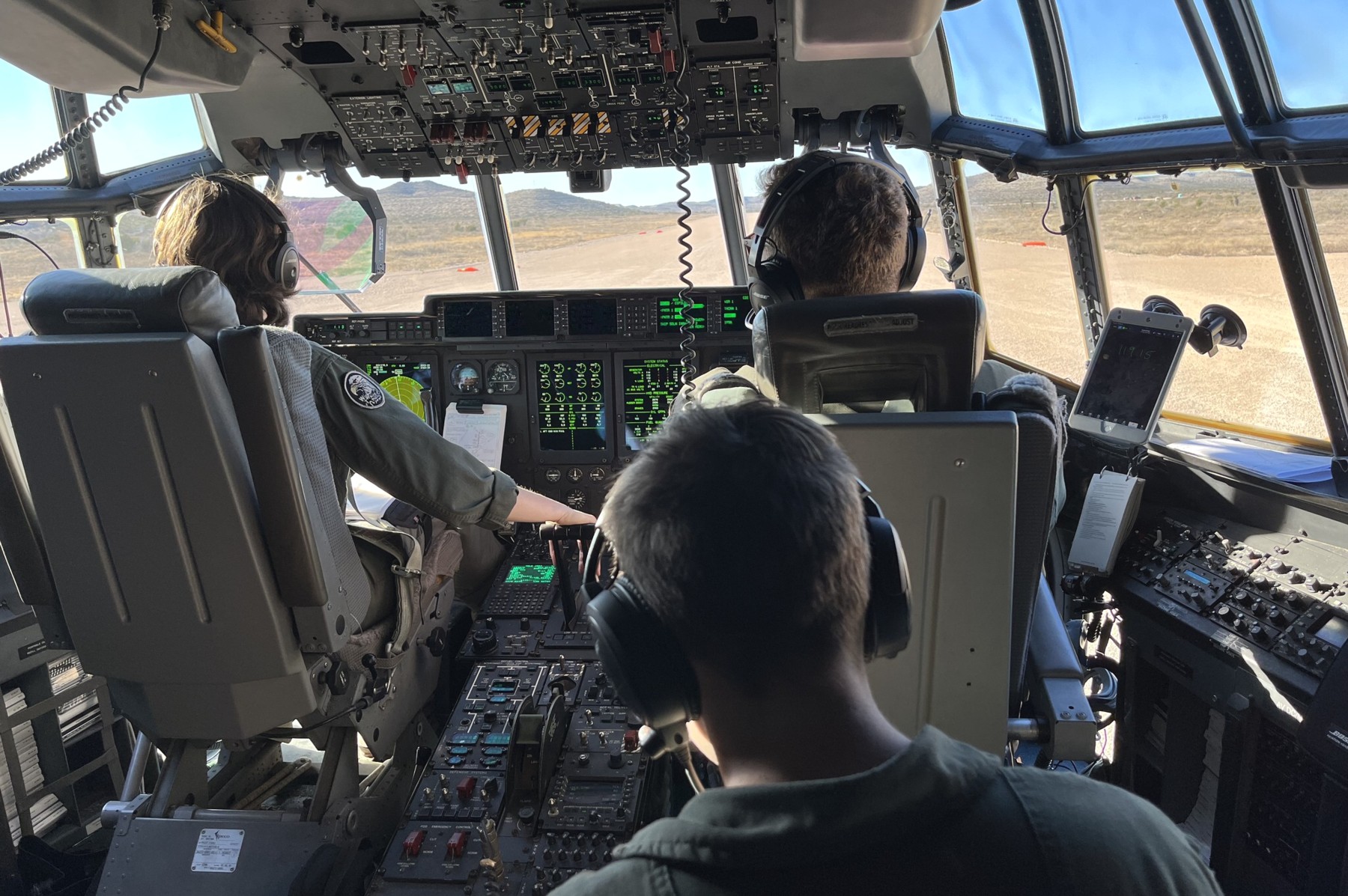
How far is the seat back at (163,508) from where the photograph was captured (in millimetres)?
1492

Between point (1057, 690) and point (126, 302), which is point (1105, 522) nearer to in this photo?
point (1057, 690)

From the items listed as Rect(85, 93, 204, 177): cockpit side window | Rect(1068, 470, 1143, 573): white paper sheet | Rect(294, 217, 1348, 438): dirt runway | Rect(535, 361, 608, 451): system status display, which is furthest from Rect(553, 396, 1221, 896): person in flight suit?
Rect(85, 93, 204, 177): cockpit side window

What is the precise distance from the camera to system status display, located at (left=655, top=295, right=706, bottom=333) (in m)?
Result: 2.99

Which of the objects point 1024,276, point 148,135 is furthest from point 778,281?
point 148,135

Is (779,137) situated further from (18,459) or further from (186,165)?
(186,165)

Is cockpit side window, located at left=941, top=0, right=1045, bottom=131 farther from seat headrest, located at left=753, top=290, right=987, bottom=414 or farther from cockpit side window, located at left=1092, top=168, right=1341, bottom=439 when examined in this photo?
seat headrest, located at left=753, top=290, right=987, bottom=414

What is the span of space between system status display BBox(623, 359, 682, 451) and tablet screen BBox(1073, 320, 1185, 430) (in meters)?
1.27

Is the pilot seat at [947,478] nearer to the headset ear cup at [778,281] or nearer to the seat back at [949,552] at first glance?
the seat back at [949,552]

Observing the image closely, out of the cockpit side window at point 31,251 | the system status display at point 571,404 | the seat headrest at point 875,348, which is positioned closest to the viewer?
the seat headrest at point 875,348

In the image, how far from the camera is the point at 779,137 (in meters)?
2.86

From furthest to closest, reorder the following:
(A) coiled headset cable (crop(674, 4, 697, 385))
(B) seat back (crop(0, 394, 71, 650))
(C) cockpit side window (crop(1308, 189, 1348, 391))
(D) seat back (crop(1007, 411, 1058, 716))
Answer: (A) coiled headset cable (crop(674, 4, 697, 385))
(C) cockpit side window (crop(1308, 189, 1348, 391))
(B) seat back (crop(0, 394, 71, 650))
(D) seat back (crop(1007, 411, 1058, 716))

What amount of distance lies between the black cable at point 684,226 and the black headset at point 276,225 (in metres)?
1.02

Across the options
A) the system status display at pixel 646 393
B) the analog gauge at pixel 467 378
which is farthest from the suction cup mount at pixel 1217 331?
the analog gauge at pixel 467 378

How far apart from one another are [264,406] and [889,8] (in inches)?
57.5
